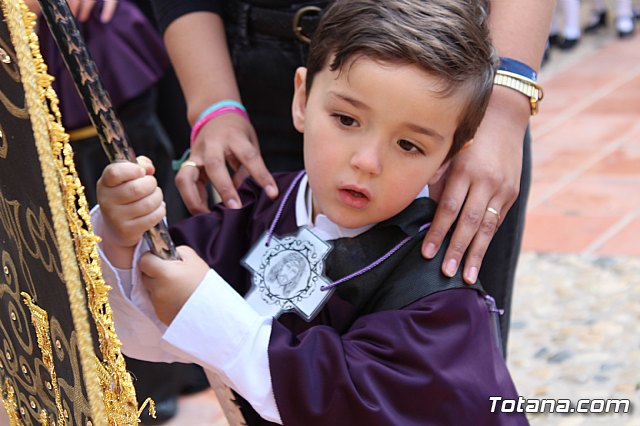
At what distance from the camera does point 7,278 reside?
0.95 m

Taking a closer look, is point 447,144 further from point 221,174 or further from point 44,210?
point 44,210

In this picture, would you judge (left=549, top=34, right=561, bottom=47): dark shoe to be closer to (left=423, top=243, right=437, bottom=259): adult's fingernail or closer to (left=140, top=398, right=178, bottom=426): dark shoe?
(left=140, top=398, right=178, bottom=426): dark shoe

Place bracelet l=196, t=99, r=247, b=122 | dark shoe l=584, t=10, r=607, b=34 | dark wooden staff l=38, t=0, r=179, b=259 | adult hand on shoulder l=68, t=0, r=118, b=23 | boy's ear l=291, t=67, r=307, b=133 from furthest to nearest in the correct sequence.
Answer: dark shoe l=584, t=10, r=607, b=34
adult hand on shoulder l=68, t=0, r=118, b=23
bracelet l=196, t=99, r=247, b=122
boy's ear l=291, t=67, r=307, b=133
dark wooden staff l=38, t=0, r=179, b=259

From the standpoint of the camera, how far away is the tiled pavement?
8.52 ft

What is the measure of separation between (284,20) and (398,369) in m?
0.67

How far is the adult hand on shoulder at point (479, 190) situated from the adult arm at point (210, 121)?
296 millimetres

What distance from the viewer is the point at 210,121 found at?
1556mm

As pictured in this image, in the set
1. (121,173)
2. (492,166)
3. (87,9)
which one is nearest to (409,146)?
(492,166)

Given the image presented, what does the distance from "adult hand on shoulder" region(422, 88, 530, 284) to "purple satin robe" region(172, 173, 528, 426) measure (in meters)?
0.07

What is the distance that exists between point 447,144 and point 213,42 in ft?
1.85

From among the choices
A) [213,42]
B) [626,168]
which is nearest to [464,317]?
[213,42]

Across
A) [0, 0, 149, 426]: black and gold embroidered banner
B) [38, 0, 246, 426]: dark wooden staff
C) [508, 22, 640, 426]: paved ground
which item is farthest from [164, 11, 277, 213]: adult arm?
[508, 22, 640, 426]: paved ground

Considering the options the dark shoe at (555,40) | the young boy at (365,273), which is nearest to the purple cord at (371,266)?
the young boy at (365,273)

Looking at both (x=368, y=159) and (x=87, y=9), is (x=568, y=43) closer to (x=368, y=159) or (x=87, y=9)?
(x=87, y=9)
